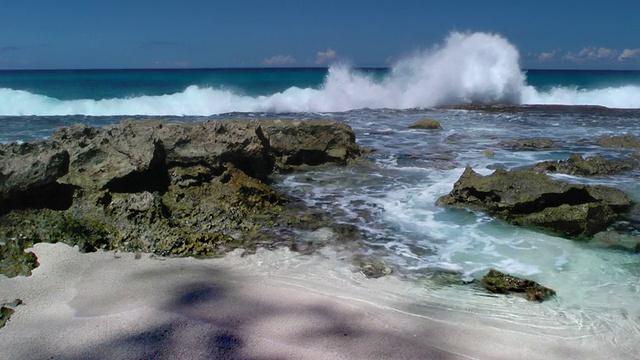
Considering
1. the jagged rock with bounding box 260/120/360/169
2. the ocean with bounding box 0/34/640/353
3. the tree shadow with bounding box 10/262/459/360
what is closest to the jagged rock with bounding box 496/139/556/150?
the ocean with bounding box 0/34/640/353

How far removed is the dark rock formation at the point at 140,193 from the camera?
573 cm

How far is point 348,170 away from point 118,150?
4638 mm

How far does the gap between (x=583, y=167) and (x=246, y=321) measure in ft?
27.1

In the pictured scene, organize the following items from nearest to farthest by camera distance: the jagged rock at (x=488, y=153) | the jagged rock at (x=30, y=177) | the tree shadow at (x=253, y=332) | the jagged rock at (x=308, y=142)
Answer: the tree shadow at (x=253, y=332) < the jagged rock at (x=30, y=177) < the jagged rock at (x=308, y=142) < the jagged rock at (x=488, y=153)

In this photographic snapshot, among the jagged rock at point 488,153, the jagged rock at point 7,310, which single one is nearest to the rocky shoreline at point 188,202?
the jagged rock at point 7,310

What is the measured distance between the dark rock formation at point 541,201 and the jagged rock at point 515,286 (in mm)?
1965

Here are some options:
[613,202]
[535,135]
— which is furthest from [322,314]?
[535,135]

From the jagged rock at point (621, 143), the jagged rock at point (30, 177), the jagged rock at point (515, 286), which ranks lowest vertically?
the jagged rock at point (515, 286)

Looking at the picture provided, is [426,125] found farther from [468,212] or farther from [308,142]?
[468,212]

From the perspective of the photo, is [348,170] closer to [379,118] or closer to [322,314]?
[322,314]

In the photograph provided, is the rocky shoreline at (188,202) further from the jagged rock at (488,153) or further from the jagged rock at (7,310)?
the jagged rock at (488,153)

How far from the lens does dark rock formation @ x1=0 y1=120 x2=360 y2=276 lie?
5727 millimetres

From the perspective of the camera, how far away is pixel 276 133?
10641mm

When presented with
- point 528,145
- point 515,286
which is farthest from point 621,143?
point 515,286
